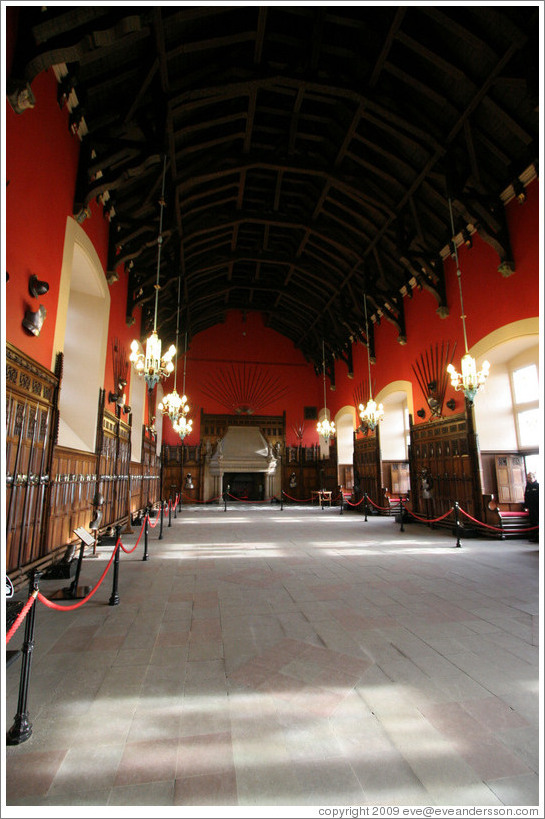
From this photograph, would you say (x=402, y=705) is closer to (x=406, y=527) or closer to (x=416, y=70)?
(x=406, y=527)

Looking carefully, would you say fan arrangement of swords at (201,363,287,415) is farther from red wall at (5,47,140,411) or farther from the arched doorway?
red wall at (5,47,140,411)

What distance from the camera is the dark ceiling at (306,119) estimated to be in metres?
5.06

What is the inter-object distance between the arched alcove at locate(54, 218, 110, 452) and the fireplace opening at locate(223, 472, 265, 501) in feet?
38.0

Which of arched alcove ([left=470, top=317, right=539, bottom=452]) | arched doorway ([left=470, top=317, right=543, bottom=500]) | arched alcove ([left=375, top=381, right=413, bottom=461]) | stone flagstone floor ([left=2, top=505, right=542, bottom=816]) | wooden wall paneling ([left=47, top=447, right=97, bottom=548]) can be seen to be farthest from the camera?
arched alcove ([left=375, top=381, right=413, bottom=461])

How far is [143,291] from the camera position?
33.0 feet

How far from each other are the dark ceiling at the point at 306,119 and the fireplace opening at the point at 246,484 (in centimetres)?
1020

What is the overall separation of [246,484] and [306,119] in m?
14.4

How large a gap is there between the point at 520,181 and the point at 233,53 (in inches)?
205

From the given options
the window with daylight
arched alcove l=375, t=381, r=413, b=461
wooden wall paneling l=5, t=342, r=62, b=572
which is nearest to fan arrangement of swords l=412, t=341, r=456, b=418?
the window with daylight

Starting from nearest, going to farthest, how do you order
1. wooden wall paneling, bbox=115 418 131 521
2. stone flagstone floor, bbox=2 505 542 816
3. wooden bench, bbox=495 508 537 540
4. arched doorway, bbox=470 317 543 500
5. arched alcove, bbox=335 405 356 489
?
stone flagstone floor, bbox=2 505 542 816 < wooden bench, bbox=495 508 537 540 < arched doorway, bbox=470 317 543 500 < wooden wall paneling, bbox=115 418 131 521 < arched alcove, bbox=335 405 356 489

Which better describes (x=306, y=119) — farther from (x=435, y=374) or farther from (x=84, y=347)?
(x=84, y=347)

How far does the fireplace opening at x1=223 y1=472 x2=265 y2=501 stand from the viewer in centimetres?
1803

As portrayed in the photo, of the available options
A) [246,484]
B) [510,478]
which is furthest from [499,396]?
[246,484]

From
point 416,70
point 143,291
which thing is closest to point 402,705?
point 416,70
